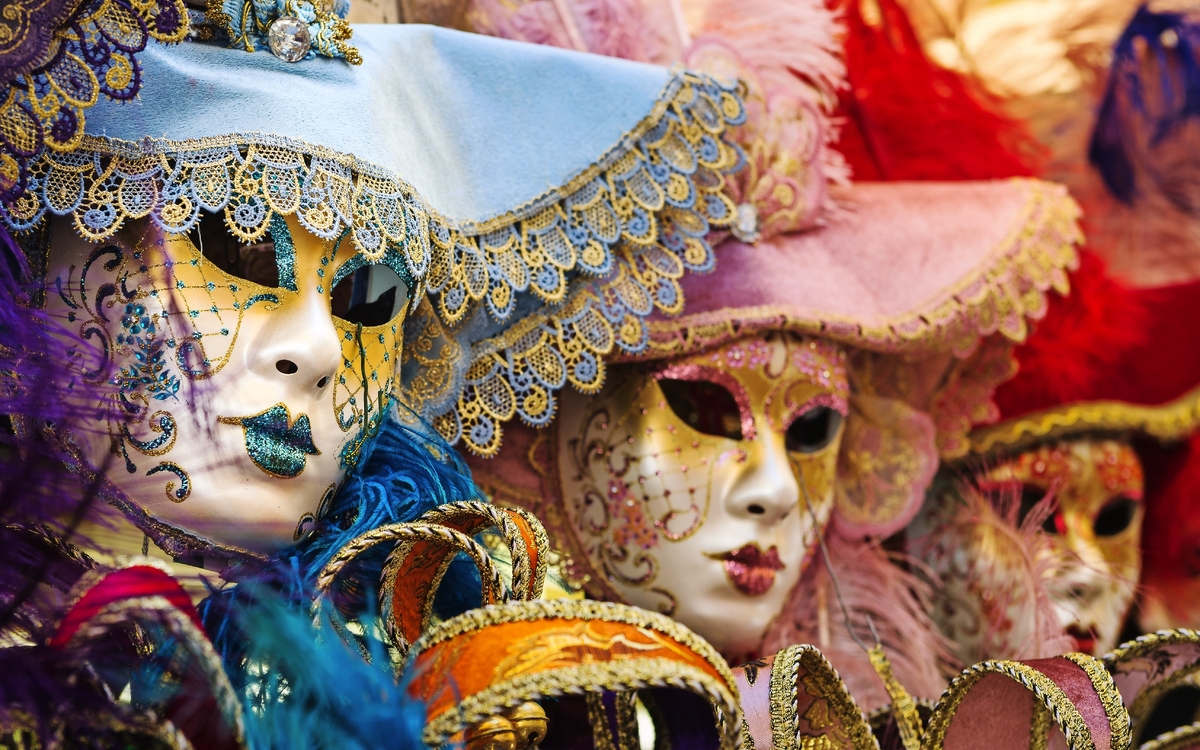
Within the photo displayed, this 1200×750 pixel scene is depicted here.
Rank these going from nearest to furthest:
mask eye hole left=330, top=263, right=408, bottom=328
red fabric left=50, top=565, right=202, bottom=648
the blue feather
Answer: red fabric left=50, top=565, right=202, bottom=648 → mask eye hole left=330, top=263, right=408, bottom=328 → the blue feather

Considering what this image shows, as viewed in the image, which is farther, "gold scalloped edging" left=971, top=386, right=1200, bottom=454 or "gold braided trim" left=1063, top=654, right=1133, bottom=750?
"gold scalloped edging" left=971, top=386, right=1200, bottom=454

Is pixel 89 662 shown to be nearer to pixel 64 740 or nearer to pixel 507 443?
pixel 64 740

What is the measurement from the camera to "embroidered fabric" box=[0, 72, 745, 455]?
101 cm

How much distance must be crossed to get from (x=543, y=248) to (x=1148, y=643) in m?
0.67

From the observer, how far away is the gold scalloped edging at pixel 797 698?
38.7 inches

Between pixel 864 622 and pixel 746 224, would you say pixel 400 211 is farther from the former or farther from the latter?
pixel 864 622

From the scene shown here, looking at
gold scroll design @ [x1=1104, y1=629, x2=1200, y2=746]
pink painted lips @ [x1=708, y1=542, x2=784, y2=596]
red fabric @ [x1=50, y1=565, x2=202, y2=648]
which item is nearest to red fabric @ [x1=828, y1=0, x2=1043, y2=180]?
pink painted lips @ [x1=708, y1=542, x2=784, y2=596]

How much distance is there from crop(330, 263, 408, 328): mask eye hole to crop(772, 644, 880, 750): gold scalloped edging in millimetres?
454

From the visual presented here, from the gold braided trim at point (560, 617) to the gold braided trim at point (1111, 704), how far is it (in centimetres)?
35

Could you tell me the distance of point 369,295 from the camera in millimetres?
1088

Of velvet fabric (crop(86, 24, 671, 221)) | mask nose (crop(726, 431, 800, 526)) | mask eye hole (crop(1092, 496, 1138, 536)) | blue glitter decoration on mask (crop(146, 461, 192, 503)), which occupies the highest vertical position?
velvet fabric (crop(86, 24, 671, 221))

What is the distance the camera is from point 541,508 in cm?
143

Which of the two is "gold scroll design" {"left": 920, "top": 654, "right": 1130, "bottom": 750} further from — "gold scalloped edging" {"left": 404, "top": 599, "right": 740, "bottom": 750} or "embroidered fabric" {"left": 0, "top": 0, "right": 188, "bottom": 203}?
"embroidered fabric" {"left": 0, "top": 0, "right": 188, "bottom": 203}

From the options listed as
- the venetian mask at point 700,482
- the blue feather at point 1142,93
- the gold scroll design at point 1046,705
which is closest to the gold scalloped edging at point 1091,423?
the blue feather at point 1142,93
